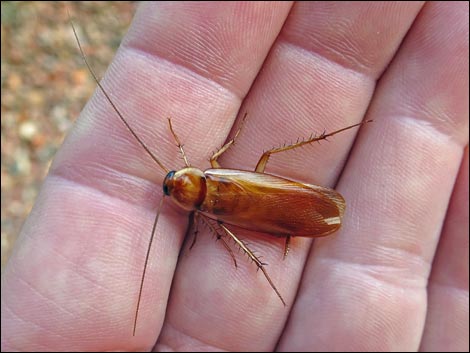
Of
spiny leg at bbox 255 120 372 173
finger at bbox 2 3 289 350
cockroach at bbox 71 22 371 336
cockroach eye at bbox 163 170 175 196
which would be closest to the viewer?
finger at bbox 2 3 289 350

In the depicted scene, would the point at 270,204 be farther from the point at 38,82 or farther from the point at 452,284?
the point at 38,82

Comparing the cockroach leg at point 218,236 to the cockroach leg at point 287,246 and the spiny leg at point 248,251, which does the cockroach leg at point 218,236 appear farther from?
the cockroach leg at point 287,246

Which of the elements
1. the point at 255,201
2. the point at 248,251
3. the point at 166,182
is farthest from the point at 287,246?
the point at 166,182

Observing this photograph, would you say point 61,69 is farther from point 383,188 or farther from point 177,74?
point 383,188

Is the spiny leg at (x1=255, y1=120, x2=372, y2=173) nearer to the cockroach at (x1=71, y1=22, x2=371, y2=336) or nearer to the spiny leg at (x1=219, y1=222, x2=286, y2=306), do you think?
the cockroach at (x1=71, y1=22, x2=371, y2=336)

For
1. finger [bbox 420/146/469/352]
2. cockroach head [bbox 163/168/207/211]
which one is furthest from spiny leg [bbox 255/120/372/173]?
finger [bbox 420/146/469/352]

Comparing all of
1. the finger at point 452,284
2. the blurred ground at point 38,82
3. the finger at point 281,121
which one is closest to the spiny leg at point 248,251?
the finger at point 281,121

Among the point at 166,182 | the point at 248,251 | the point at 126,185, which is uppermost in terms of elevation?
the point at 166,182
